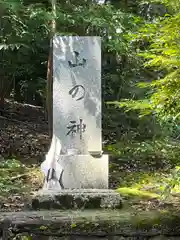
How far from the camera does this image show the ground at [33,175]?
425 cm

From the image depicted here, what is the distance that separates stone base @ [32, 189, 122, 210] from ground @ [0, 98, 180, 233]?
0.56 ft

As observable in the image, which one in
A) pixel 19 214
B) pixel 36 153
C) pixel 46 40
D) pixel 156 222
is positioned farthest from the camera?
pixel 46 40

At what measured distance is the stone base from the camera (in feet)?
13.2

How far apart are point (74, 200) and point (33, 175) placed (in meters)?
1.89

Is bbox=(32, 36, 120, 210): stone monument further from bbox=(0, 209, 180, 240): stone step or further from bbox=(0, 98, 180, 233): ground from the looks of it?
bbox=(0, 209, 180, 240): stone step

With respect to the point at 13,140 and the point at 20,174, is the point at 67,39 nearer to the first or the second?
the point at 20,174

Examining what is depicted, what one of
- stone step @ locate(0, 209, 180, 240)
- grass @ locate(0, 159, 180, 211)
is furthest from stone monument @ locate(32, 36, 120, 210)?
stone step @ locate(0, 209, 180, 240)

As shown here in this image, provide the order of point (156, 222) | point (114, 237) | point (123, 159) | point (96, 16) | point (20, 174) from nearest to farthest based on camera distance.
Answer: point (114, 237) → point (156, 222) → point (20, 174) → point (96, 16) → point (123, 159)

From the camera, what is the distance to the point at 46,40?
8969mm

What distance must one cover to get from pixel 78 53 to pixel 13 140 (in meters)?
3.83

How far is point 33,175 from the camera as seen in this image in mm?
5805

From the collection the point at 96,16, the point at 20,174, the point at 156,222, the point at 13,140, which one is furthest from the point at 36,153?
the point at 156,222

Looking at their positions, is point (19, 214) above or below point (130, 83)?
below

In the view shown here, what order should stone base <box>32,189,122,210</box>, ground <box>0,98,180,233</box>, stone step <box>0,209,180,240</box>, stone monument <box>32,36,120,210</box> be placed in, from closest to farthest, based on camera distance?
stone step <box>0,209,180,240</box> → stone base <box>32,189,122,210</box> → ground <box>0,98,180,233</box> → stone monument <box>32,36,120,210</box>
